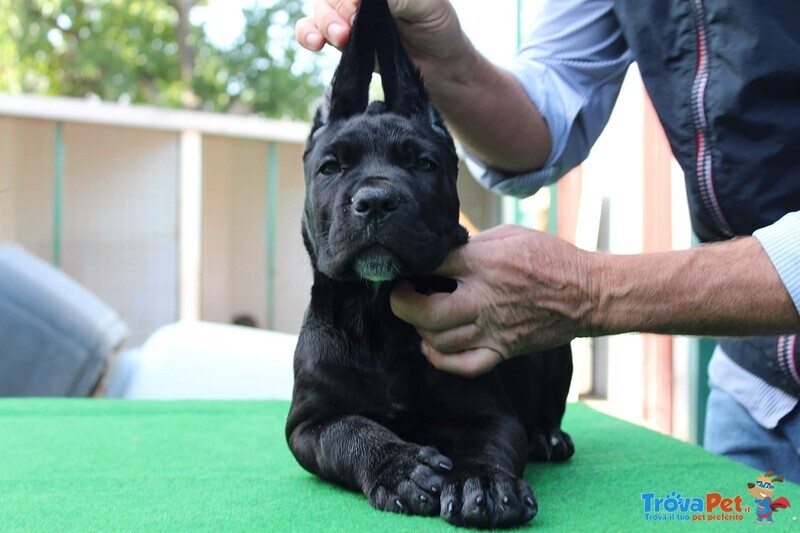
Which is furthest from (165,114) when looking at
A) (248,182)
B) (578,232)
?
(578,232)

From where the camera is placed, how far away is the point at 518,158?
3.21m

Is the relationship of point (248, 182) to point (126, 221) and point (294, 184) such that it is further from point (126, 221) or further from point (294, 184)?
point (126, 221)

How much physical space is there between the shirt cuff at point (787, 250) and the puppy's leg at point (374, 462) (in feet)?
3.07

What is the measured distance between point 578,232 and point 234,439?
623 centimetres

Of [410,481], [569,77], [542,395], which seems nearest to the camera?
[410,481]

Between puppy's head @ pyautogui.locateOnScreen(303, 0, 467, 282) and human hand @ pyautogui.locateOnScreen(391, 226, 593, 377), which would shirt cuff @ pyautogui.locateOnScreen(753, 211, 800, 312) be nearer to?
human hand @ pyautogui.locateOnScreen(391, 226, 593, 377)

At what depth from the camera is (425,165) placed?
2332 millimetres

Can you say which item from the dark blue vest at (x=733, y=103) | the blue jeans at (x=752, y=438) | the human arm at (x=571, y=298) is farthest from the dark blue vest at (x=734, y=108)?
the human arm at (x=571, y=298)

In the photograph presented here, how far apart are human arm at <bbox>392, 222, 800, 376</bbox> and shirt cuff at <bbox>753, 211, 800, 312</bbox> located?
23 mm

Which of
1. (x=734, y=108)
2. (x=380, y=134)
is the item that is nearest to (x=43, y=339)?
(x=380, y=134)

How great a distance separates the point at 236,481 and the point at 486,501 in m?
0.82

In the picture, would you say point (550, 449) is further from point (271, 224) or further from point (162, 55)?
point (162, 55)

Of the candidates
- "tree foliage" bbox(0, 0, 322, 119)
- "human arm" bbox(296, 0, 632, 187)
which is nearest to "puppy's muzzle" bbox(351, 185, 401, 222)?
"human arm" bbox(296, 0, 632, 187)

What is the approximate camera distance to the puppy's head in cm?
210
